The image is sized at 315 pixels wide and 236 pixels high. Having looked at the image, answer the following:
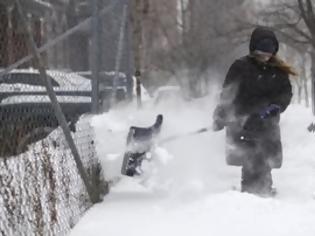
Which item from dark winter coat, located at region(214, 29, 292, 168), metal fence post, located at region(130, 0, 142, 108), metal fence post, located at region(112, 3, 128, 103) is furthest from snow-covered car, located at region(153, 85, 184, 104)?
dark winter coat, located at region(214, 29, 292, 168)

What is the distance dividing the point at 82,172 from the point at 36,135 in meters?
0.60

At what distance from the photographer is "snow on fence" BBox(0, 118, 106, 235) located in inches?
145

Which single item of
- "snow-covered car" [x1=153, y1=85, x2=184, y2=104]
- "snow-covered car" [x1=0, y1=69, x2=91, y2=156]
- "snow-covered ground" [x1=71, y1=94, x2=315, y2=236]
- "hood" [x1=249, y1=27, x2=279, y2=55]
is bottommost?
"snow-covered car" [x1=153, y1=85, x2=184, y2=104]

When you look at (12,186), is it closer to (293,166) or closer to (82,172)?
(82,172)

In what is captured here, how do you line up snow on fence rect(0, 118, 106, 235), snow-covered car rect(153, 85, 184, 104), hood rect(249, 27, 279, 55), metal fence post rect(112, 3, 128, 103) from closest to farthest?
snow on fence rect(0, 118, 106, 235)
hood rect(249, 27, 279, 55)
metal fence post rect(112, 3, 128, 103)
snow-covered car rect(153, 85, 184, 104)

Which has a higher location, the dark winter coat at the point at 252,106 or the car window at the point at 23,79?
the car window at the point at 23,79

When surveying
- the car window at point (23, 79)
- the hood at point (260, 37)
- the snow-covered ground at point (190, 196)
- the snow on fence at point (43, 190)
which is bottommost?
the snow-covered ground at point (190, 196)

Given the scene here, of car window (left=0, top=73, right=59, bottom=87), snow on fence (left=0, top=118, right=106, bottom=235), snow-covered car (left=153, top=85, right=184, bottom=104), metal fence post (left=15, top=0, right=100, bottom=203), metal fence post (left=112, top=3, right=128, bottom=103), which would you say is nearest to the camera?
snow on fence (left=0, top=118, right=106, bottom=235)

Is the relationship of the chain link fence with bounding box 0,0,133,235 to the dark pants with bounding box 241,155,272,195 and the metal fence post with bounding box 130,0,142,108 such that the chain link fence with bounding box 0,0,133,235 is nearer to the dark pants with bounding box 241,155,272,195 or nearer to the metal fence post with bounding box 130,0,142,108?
the dark pants with bounding box 241,155,272,195

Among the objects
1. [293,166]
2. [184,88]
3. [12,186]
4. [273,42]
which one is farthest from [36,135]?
[184,88]

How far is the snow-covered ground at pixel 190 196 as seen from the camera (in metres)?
5.18

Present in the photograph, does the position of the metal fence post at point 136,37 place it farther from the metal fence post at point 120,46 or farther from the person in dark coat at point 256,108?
the person in dark coat at point 256,108

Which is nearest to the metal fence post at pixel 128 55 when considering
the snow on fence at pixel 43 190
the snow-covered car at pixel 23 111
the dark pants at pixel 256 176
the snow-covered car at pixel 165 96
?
the snow-covered car at pixel 23 111

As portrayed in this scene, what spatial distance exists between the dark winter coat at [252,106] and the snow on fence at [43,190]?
1.56 metres
